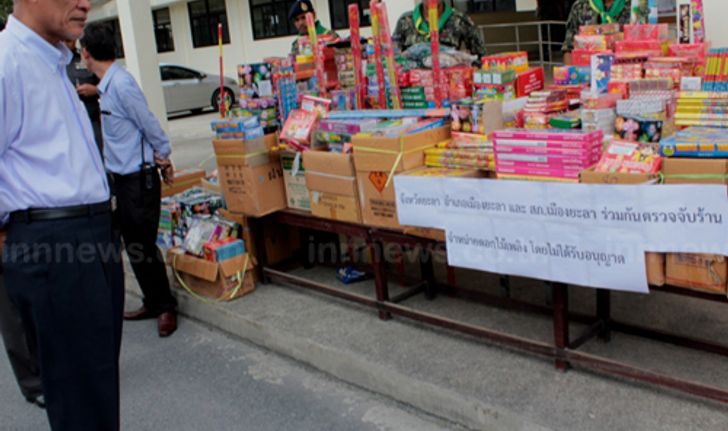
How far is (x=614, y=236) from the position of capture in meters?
3.00

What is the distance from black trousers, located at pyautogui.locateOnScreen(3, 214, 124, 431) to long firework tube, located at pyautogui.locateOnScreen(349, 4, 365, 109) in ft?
7.38

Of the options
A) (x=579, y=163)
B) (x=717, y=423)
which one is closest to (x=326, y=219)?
(x=579, y=163)

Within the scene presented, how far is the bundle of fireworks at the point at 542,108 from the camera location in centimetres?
370

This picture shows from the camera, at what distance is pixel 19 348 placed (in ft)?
13.3

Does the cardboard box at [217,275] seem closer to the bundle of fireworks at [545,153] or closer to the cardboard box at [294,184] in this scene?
the cardboard box at [294,184]

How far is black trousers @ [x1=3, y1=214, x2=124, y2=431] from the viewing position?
8.83ft

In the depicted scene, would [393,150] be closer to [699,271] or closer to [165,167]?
[699,271]

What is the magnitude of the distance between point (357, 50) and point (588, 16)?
2327 millimetres

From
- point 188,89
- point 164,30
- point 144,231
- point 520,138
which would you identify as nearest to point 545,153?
point 520,138

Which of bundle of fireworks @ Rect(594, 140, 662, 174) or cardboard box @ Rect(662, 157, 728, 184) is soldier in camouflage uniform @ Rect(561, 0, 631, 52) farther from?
cardboard box @ Rect(662, 157, 728, 184)

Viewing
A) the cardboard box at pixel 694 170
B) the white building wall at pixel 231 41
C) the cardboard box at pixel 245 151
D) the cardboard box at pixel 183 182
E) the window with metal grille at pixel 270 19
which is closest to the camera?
the cardboard box at pixel 694 170

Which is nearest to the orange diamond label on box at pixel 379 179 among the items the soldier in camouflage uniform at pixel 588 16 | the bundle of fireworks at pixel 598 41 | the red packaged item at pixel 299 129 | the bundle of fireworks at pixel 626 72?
the red packaged item at pixel 299 129

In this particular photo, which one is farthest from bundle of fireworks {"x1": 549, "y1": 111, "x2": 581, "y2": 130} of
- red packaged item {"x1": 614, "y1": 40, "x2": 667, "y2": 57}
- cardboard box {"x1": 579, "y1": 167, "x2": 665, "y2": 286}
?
red packaged item {"x1": 614, "y1": 40, "x2": 667, "y2": 57}

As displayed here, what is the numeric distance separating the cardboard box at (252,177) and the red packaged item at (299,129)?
232 millimetres
